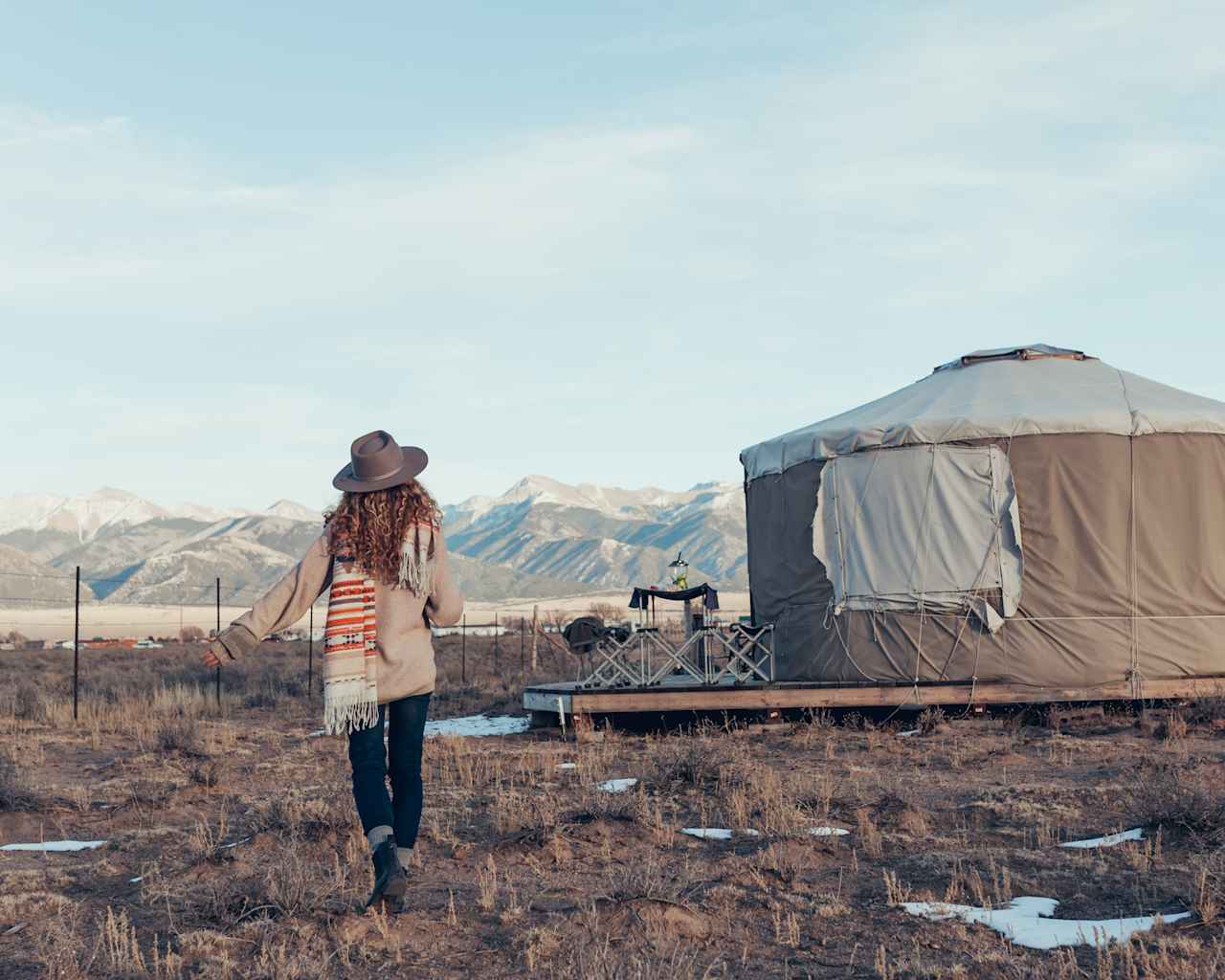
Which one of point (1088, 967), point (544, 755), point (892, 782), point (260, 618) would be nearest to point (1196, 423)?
point (892, 782)

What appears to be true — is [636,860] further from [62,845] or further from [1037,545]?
[1037,545]

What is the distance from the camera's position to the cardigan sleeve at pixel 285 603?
4852mm

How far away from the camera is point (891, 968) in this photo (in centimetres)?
441

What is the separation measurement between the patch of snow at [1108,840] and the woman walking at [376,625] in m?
3.15

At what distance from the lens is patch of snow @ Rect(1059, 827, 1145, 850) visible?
20.7 ft

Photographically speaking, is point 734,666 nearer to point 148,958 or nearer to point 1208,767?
point 1208,767

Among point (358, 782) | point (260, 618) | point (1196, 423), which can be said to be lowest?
point (358, 782)

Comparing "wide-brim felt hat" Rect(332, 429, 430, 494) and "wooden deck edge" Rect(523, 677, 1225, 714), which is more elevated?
"wide-brim felt hat" Rect(332, 429, 430, 494)

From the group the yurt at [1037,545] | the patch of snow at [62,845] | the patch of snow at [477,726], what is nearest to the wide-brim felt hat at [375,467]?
the patch of snow at [62,845]

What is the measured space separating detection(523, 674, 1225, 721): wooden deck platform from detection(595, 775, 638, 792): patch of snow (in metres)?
3.31

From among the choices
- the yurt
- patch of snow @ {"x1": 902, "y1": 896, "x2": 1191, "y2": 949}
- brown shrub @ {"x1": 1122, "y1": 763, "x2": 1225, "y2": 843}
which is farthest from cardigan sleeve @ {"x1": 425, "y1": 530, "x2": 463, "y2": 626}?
the yurt

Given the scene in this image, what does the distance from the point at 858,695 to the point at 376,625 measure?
8.22 meters

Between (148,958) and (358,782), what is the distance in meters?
0.87

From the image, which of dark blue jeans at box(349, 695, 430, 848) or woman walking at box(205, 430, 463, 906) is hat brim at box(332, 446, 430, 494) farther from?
dark blue jeans at box(349, 695, 430, 848)
